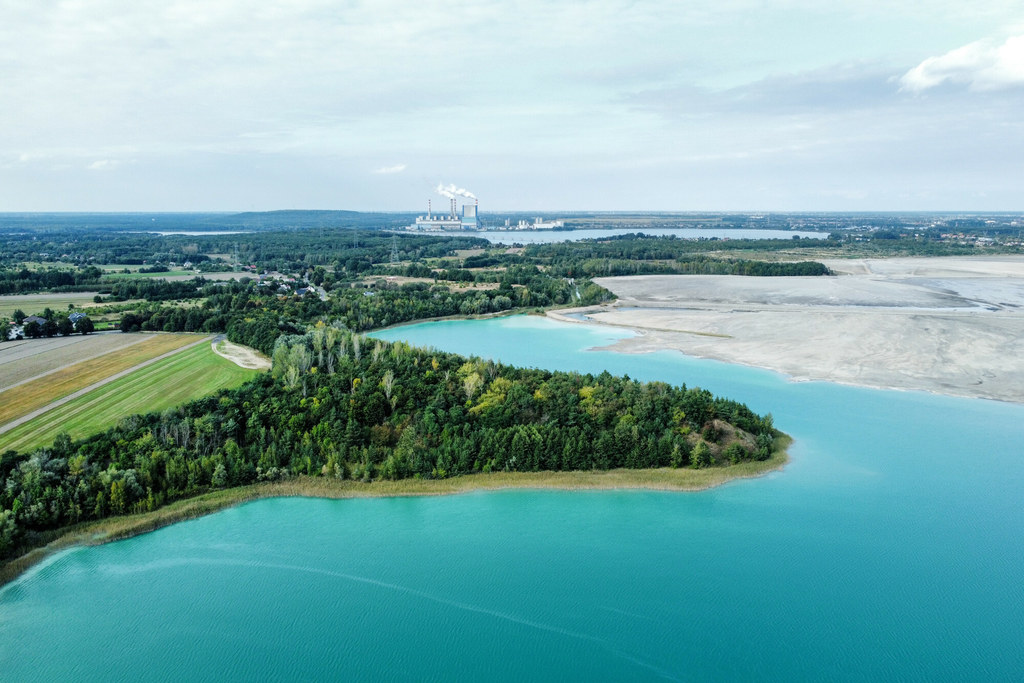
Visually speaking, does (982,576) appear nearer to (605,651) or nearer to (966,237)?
(605,651)

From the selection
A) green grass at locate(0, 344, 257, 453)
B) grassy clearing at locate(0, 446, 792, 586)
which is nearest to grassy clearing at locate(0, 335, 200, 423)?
green grass at locate(0, 344, 257, 453)

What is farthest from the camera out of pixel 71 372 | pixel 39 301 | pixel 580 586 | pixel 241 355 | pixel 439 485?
pixel 39 301

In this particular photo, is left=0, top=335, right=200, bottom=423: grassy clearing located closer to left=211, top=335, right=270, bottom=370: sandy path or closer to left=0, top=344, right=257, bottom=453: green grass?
left=0, top=344, right=257, bottom=453: green grass

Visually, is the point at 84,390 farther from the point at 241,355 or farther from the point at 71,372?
the point at 241,355

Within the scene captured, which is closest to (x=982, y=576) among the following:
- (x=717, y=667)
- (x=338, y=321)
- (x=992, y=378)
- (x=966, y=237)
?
(x=717, y=667)

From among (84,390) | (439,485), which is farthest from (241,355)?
(439,485)

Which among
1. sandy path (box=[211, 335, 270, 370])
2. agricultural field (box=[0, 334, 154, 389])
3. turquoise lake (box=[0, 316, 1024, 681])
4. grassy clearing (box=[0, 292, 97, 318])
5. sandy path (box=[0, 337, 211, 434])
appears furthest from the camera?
grassy clearing (box=[0, 292, 97, 318])

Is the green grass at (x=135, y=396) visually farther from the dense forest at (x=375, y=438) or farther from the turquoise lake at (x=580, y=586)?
the turquoise lake at (x=580, y=586)
